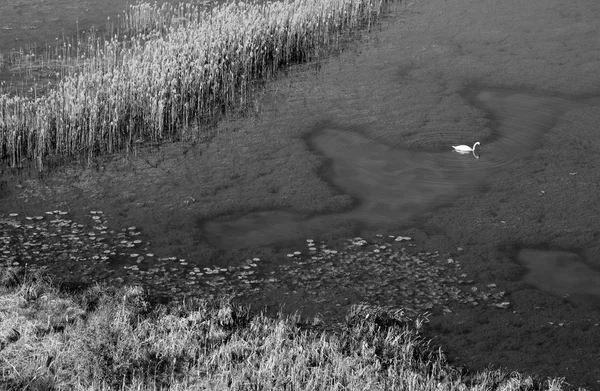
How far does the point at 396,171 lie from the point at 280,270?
11.4 feet

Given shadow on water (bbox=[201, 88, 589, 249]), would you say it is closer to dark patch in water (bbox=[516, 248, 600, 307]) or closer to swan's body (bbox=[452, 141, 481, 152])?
swan's body (bbox=[452, 141, 481, 152])

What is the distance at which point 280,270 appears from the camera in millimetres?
10039

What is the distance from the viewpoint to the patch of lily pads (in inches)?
374

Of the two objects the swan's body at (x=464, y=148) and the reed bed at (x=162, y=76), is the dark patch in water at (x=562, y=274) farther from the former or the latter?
the reed bed at (x=162, y=76)

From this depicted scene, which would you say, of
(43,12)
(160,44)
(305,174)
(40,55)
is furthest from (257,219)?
(43,12)

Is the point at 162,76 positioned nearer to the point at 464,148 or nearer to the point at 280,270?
the point at 464,148

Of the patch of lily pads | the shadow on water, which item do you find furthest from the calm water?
the patch of lily pads

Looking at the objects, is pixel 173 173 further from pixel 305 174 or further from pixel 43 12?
pixel 43 12

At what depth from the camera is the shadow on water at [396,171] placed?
36.7 feet

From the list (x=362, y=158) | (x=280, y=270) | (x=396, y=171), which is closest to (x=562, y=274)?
(x=396, y=171)

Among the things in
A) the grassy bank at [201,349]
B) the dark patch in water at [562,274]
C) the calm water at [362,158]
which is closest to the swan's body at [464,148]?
the calm water at [362,158]

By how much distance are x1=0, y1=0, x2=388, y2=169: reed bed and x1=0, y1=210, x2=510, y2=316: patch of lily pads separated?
2527 mm

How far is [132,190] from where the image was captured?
12.0 meters

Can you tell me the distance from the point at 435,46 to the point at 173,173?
758 centimetres
